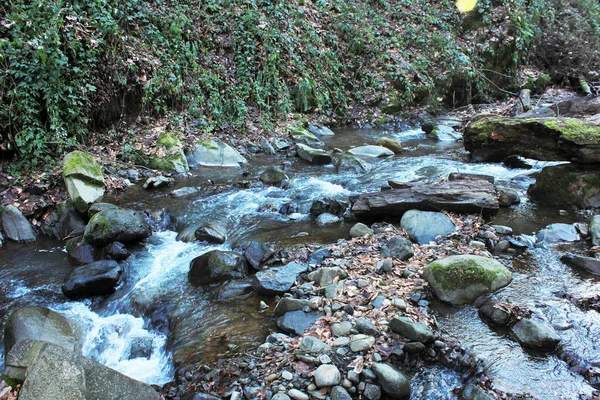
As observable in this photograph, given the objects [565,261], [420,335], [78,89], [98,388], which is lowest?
[565,261]

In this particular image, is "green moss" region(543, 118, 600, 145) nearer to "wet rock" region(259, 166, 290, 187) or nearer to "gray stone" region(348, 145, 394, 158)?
"gray stone" region(348, 145, 394, 158)

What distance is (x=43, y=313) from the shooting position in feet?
12.7

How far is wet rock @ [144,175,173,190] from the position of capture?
758 cm

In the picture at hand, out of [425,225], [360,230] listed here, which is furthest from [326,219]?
[425,225]

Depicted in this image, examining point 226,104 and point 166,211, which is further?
point 226,104

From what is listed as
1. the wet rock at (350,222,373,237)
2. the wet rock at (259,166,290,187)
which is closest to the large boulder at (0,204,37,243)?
Result: the wet rock at (259,166,290,187)

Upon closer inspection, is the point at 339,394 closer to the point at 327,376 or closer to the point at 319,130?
the point at 327,376

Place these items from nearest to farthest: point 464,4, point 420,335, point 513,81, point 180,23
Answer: point 420,335
point 180,23
point 513,81
point 464,4

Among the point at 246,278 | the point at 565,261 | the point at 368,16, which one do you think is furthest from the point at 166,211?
the point at 368,16

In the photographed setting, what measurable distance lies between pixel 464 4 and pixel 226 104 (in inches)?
508

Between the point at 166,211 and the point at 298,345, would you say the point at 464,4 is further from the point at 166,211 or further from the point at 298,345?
the point at 298,345

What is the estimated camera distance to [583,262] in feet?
14.5

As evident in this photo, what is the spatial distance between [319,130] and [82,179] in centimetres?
728

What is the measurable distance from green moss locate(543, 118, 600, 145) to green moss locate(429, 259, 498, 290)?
11.9 ft
